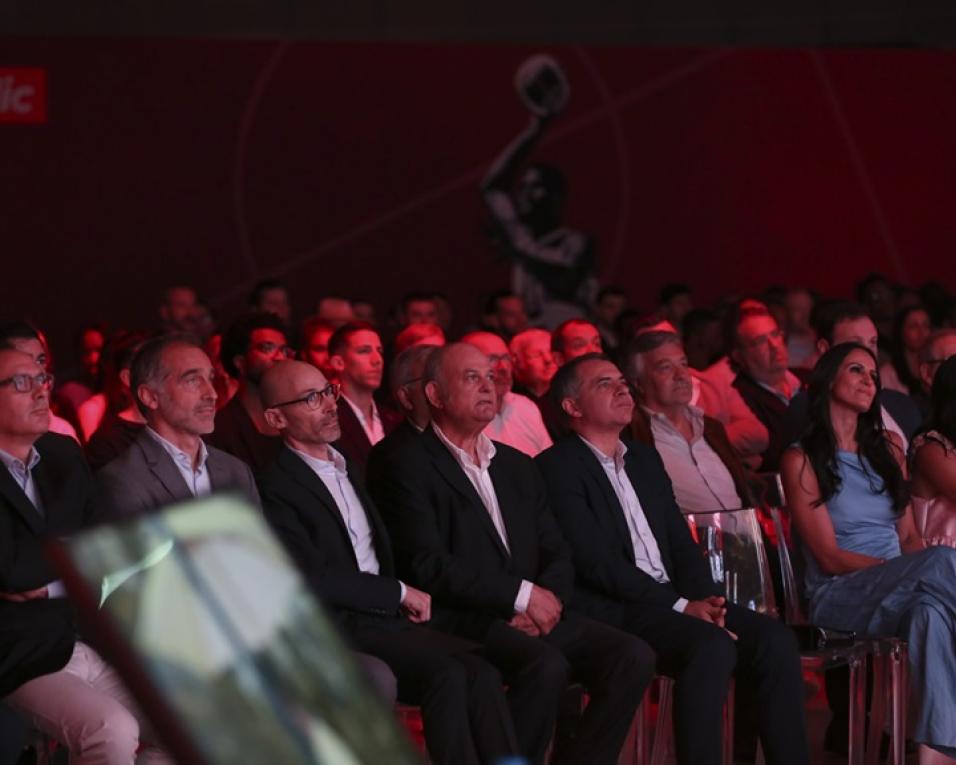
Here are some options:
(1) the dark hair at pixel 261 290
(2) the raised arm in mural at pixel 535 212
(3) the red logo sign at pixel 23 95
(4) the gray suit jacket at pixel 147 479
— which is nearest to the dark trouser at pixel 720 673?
(4) the gray suit jacket at pixel 147 479

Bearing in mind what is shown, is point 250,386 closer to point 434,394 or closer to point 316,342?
point 316,342

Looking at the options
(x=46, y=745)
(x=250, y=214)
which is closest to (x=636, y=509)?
(x=46, y=745)

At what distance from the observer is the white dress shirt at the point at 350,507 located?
4070 millimetres

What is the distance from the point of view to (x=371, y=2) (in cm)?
1028

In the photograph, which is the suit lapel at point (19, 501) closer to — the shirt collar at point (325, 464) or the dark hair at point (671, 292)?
the shirt collar at point (325, 464)

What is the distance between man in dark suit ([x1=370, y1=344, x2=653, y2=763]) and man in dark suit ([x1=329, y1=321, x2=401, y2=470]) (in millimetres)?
1013

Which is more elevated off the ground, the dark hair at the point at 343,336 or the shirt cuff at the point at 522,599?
the dark hair at the point at 343,336

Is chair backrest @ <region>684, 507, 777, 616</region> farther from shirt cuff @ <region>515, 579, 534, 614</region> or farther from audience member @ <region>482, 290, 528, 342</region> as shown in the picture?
audience member @ <region>482, 290, 528, 342</region>

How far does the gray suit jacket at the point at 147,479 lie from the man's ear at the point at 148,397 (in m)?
0.09

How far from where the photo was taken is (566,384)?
15.4 ft

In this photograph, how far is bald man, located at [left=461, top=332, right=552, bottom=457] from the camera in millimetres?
5582

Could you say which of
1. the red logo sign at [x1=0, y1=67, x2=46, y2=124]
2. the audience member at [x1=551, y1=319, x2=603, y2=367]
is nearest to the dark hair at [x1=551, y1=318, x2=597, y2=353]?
the audience member at [x1=551, y1=319, x2=603, y2=367]

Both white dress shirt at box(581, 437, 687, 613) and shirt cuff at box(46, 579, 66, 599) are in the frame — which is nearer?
shirt cuff at box(46, 579, 66, 599)

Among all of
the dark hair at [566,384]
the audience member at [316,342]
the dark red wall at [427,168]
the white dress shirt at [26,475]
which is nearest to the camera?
the white dress shirt at [26,475]
